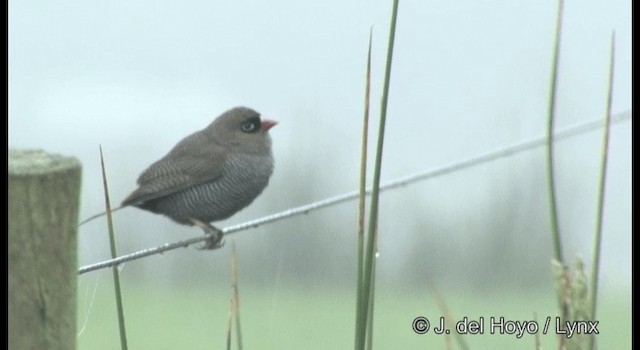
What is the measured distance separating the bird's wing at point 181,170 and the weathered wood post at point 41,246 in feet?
4.56

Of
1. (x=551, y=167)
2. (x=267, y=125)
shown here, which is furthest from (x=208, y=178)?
(x=551, y=167)

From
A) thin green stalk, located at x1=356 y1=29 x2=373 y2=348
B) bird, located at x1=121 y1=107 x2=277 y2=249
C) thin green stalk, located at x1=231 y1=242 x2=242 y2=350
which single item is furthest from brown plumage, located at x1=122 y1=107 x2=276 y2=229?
thin green stalk, located at x1=356 y1=29 x2=373 y2=348

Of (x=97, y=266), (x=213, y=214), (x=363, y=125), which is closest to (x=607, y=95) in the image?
(x=363, y=125)

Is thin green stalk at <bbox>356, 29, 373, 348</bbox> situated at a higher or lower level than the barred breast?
lower

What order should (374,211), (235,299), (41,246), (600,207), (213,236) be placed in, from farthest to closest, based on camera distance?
1. (213,236)
2. (235,299)
3. (600,207)
4. (374,211)
5. (41,246)

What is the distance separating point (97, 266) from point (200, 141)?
146cm

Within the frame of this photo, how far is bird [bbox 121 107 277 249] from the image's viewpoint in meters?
2.82

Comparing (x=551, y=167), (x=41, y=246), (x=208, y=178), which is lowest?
(x=41, y=246)

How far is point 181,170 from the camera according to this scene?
9.43ft

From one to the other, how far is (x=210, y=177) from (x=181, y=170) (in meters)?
0.07

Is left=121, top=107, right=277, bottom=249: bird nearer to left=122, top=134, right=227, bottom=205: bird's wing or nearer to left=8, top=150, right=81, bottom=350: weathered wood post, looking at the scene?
left=122, top=134, right=227, bottom=205: bird's wing

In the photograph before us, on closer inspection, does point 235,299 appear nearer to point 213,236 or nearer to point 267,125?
point 213,236

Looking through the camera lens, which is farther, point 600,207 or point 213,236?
point 213,236

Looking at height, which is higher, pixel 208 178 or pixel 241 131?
pixel 241 131
